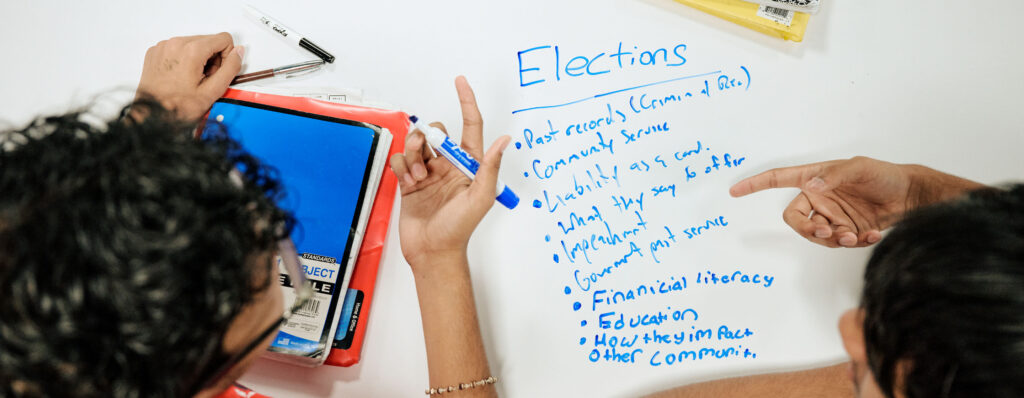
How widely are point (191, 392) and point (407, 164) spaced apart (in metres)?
0.34

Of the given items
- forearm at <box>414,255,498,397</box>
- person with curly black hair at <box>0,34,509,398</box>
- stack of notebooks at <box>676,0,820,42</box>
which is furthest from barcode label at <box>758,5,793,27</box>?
person with curly black hair at <box>0,34,509,398</box>

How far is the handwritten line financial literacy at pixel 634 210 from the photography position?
0.72 m

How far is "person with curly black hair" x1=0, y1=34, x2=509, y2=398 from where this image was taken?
372 mm

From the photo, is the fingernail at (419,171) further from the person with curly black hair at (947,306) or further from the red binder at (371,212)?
the person with curly black hair at (947,306)

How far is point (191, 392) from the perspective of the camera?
1.49ft

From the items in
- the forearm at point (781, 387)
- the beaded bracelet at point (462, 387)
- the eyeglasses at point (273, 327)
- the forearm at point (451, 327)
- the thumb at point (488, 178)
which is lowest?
the forearm at point (781, 387)

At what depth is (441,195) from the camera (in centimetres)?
70

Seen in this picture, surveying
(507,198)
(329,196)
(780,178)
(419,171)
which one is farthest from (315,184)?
(780,178)

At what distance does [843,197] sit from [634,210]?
302 millimetres

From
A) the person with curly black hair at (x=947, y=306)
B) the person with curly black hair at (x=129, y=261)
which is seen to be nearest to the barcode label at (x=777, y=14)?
A: the person with curly black hair at (x=947, y=306)

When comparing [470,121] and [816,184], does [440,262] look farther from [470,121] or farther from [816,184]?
[816,184]

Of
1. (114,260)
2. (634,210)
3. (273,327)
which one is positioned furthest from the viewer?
(634,210)

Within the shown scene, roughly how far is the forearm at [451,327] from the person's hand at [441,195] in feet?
0.06

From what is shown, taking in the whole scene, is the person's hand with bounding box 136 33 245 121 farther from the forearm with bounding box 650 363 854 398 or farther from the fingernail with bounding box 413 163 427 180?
the forearm with bounding box 650 363 854 398
